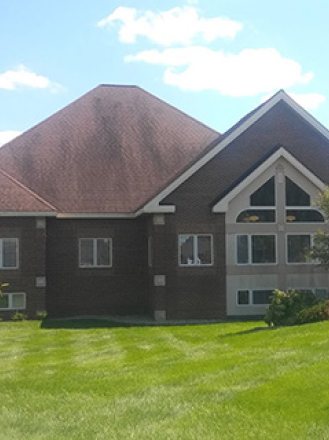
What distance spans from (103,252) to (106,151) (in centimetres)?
514

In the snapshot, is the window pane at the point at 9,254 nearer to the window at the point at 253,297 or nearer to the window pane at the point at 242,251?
the window pane at the point at 242,251

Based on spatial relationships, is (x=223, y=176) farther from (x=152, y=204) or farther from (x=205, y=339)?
(x=205, y=339)

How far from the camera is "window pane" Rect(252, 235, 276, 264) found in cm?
2605

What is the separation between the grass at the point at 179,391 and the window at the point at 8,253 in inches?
402

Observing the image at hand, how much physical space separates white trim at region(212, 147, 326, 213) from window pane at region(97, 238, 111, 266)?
5.04m

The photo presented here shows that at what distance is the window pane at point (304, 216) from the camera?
26234 mm

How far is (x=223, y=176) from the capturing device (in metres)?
26.2

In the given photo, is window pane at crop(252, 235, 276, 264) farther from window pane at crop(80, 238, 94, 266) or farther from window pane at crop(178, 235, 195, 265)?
window pane at crop(80, 238, 94, 266)

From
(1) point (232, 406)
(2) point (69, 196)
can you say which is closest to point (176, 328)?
(2) point (69, 196)

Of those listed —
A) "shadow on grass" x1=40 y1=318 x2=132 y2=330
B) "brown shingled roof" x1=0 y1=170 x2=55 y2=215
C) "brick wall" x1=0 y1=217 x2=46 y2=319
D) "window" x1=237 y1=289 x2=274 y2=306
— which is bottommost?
"shadow on grass" x1=40 y1=318 x2=132 y2=330

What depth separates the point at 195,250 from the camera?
25812 mm

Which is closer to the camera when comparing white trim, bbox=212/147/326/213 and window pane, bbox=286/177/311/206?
white trim, bbox=212/147/326/213

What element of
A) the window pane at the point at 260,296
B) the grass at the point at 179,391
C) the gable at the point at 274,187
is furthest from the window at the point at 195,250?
the grass at the point at 179,391

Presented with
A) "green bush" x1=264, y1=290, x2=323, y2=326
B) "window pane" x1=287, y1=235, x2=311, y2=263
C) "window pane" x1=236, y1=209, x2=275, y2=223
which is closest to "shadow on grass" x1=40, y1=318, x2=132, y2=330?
"window pane" x1=236, y1=209, x2=275, y2=223
